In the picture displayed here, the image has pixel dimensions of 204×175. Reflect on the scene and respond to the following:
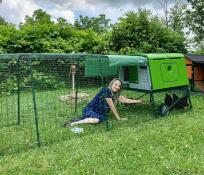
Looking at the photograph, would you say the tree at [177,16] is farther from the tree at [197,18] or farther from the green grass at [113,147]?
the green grass at [113,147]

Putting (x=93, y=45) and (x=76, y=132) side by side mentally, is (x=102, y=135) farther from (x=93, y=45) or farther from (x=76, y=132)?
(x=93, y=45)

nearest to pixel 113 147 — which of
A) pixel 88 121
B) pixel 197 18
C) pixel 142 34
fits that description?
pixel 88 121

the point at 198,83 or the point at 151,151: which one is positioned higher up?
the point at 198,83

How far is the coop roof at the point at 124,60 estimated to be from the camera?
6574mm

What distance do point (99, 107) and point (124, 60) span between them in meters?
1.09

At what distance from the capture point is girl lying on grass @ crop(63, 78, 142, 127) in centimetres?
706

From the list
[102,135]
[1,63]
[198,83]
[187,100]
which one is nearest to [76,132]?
[102,135]

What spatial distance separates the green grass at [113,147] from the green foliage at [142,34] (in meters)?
5.49

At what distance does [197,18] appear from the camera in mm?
24094

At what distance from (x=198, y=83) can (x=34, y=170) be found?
7.41 meters

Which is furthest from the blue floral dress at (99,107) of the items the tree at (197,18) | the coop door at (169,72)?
the tree at (197,18)

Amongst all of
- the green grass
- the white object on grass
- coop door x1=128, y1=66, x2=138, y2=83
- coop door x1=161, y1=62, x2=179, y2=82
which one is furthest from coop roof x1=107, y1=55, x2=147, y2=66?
the white object on grass

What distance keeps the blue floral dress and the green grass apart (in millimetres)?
238

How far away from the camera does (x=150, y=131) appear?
21.1 ft
